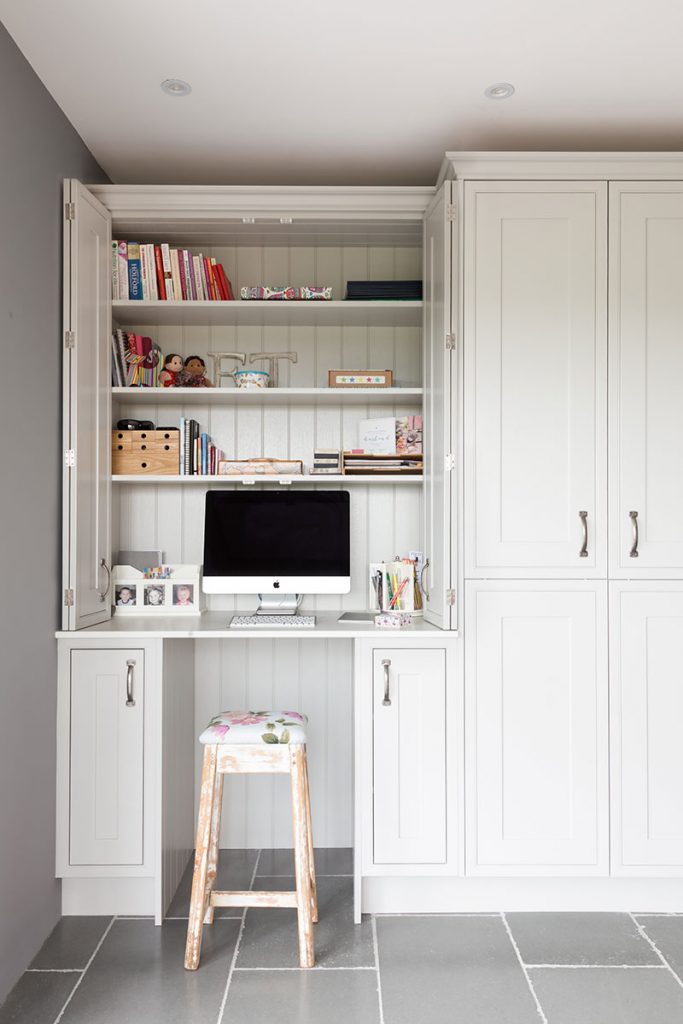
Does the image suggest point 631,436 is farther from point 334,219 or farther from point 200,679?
point 200,679

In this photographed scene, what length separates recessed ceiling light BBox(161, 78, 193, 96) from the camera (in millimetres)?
2334

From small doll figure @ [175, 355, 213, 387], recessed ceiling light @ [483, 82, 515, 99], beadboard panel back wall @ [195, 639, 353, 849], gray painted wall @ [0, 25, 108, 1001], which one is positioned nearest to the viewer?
gray painted wall @ [0, 25, 108, 1001]

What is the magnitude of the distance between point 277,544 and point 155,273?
3.67 ft

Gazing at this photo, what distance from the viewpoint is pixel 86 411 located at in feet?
8.52

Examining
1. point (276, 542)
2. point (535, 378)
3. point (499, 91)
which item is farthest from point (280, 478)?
point (499, 91)

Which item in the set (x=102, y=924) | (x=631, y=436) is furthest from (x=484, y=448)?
(x=102, y=924)

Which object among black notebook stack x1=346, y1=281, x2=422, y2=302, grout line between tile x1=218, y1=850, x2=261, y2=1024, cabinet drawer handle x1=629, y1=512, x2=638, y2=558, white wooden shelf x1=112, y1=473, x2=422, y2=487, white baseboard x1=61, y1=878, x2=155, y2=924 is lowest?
grout line between tile x1=218, y1=850, x2=261, y2=1024

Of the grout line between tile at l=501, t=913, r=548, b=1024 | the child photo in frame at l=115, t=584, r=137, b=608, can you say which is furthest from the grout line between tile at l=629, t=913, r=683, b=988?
the child photo in frame at l=115, t=584, r=137, b=608

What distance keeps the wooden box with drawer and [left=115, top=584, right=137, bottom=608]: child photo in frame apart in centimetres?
44

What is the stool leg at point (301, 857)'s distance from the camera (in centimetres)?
224

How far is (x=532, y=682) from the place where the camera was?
2527 mm

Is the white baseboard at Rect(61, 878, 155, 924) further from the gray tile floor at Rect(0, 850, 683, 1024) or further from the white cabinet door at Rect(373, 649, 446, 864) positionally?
the white cabinet door at Rect(373, 649, 446, 864)

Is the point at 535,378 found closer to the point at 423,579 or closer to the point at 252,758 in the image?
the point at 423,579

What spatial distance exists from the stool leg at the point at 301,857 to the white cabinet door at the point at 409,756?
30 cm
